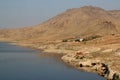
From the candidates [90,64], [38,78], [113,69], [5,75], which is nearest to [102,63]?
[90,64]

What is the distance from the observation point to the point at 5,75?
6806cm

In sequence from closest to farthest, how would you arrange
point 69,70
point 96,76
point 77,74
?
1. point 96,76
2. point 77,74
3. point 69,70

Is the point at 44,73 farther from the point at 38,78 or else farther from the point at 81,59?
the point at 81,59

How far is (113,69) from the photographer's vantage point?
A: 202 feet

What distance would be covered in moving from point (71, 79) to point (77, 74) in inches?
271

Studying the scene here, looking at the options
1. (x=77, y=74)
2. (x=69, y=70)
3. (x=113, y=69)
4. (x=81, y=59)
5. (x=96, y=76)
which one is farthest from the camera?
(x=81, y=59)

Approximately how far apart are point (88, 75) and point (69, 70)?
967 cm

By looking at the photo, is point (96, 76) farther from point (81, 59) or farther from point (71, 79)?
point (81, 59)

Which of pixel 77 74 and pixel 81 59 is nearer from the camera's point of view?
pixel 77 74

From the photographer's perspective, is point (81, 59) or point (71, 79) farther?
point (81, 59)

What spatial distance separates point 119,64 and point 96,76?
5892 mm

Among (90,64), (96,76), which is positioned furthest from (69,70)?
(96,76)

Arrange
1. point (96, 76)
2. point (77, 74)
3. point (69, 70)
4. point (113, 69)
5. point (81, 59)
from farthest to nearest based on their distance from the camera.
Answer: point (81, 59) < point (69, 70) < point (77, 74) < point (96, 76) < point (113, 69)

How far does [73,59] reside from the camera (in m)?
92.9
